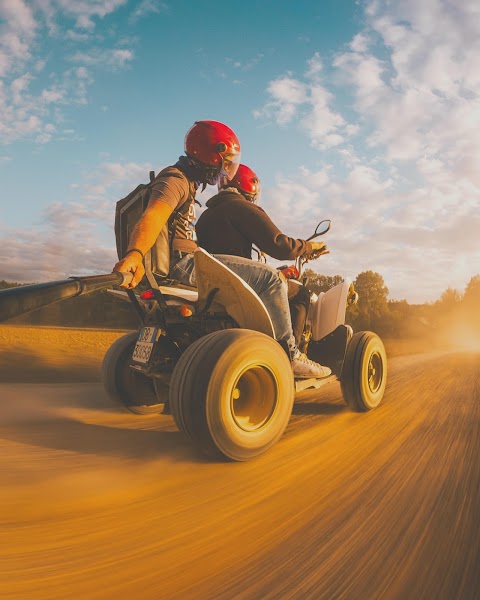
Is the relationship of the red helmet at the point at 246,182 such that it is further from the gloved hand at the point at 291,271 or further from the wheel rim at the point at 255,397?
the wheel rim at the point at 255,397

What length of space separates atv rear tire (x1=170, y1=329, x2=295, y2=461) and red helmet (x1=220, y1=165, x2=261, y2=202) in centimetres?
199

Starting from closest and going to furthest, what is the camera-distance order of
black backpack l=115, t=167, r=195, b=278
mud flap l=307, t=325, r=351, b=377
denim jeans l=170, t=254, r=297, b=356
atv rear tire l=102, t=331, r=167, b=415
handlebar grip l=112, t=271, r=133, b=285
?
handlebar grip l=112, t=271, r=133, b=285
black backpack l=115, t=167, r=195, b=278
denim jeans l=170, t=254, r=297, b=356
atv rear tire l=102, t=331, r=167, b=415
mud flap l=307, t=325, r=351, b=377

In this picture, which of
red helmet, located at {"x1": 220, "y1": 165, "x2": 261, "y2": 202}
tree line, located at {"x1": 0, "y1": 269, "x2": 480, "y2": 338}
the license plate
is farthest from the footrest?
tree line, located at {"x1": 0, "y1": 269, "x2": 480, "y2": 338}

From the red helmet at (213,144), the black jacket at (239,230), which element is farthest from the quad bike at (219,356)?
the red helmet at (213,144)

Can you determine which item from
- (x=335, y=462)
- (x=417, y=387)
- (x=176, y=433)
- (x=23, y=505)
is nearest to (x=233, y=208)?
(x=176, y=433)

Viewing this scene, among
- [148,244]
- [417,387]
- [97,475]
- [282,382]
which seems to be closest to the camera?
[97,475]

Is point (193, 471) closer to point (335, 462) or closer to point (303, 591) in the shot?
point (335, 462)

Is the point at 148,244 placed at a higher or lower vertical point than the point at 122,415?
higher

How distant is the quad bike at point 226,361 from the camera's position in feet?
6.95

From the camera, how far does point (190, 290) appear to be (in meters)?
2.85

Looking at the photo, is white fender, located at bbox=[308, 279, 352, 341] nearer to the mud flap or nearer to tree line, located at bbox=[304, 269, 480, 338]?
the mud flap

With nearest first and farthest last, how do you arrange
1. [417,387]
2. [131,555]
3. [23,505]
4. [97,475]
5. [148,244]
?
[131,555] → [23,505] → [97,475] → [148,244] → [417,387]

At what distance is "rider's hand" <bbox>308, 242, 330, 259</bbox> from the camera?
3493mm

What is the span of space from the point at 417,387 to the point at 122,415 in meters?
3.75
